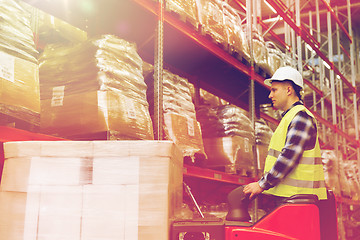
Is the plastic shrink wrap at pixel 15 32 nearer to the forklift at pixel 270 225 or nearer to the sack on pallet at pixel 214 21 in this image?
the forklift at pixel 270 225

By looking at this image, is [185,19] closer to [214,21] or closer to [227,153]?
[214,21]

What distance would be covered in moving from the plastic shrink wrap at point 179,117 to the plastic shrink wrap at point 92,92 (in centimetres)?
47

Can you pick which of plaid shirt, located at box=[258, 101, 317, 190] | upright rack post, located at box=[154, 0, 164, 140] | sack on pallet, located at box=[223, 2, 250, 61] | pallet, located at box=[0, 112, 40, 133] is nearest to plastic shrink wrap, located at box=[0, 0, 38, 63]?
pallet, located at box=[0, 112, 40, 133]

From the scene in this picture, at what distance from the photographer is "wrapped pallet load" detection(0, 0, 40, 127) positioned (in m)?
2.42

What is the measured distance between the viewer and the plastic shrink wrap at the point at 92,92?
3113 mm

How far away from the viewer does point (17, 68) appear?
2549 mm

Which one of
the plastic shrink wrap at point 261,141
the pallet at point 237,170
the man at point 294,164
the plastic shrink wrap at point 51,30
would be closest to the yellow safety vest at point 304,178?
the man at point 294,164

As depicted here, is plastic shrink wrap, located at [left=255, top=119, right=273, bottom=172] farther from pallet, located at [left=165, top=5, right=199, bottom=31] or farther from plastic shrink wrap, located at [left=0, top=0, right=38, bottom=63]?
plastic shrink wrap, located at [left=0, top=0, right=38, bottom=63]

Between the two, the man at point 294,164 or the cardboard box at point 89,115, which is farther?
the cardboard box at point 89,115

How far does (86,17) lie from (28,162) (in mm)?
2659

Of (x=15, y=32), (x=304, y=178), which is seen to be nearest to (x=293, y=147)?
(x=304, y=178)

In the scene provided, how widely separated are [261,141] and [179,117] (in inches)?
101

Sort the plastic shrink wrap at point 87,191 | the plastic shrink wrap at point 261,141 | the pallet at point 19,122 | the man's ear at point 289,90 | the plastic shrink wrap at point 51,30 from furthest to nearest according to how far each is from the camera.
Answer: the plastic shrink wrap at point 261,141 < the plastic shrink wrap at point 51,30 < the man's ear at point 289,90 < the pallet at point 19,122 < the plastic shrink wrap at point 87,191

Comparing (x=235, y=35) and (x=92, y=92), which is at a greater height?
(x=235, y=35)
